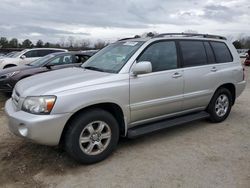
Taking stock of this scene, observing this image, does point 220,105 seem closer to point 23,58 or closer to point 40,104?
point 40,104

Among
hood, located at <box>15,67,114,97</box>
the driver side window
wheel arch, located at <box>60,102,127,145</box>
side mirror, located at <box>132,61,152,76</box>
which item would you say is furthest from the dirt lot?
the driver side window

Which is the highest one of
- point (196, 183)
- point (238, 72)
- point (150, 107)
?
point (238, 72)

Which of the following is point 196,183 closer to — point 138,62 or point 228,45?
point 138,62

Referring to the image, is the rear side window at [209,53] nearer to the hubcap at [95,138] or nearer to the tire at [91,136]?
the tire at [91,136]

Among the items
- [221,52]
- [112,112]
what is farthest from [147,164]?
[221,52]

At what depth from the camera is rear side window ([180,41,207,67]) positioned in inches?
192

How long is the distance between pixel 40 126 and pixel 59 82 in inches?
28.1

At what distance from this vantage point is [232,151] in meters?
4.25

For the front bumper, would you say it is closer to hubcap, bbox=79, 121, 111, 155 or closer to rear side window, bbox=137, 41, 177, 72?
hubcap, bbox=79, 121, 111, 155

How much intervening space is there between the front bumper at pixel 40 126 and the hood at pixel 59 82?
1.03ft

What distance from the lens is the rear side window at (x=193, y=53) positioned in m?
4.89

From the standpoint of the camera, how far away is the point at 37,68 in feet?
27.1

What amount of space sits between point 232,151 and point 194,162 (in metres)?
0.81

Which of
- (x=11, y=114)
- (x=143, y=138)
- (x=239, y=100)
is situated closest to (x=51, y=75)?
(x=11, y=114)
